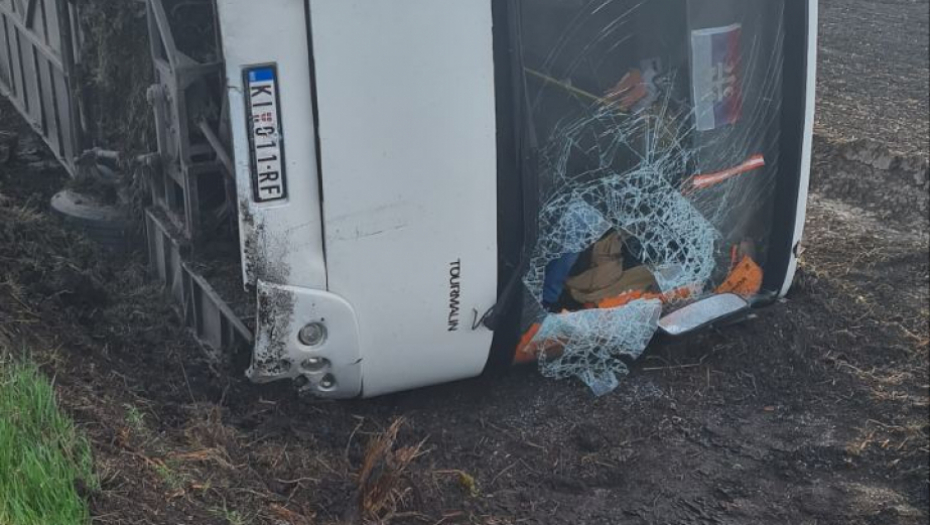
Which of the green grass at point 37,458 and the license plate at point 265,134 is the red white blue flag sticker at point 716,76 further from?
the green grass at point 37,458

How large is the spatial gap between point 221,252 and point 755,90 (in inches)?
97.1

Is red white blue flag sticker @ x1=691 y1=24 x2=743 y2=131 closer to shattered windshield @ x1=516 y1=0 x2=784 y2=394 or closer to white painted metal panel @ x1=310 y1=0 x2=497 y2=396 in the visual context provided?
shattered windshield @ x1=516 y1=0 x2=784 y2=394

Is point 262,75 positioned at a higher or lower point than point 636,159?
higher

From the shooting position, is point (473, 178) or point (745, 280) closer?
point (473, 178)

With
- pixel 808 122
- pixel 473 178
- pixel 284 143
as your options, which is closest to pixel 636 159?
pixel 473 178

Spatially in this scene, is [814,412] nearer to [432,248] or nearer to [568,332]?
[568,332]

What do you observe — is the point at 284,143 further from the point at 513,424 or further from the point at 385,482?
the point at 513,424

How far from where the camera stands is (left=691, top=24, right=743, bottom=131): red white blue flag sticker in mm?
4863

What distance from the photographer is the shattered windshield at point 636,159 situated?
460cm

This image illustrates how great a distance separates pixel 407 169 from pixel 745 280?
75.8 inches

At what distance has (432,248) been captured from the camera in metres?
4.42

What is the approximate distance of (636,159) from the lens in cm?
479

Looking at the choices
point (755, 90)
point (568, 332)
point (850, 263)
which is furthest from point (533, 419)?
point (850, 263)

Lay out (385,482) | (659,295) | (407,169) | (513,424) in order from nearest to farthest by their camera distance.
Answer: (385,482) → (407,169) → (513,424) → (659,295)
